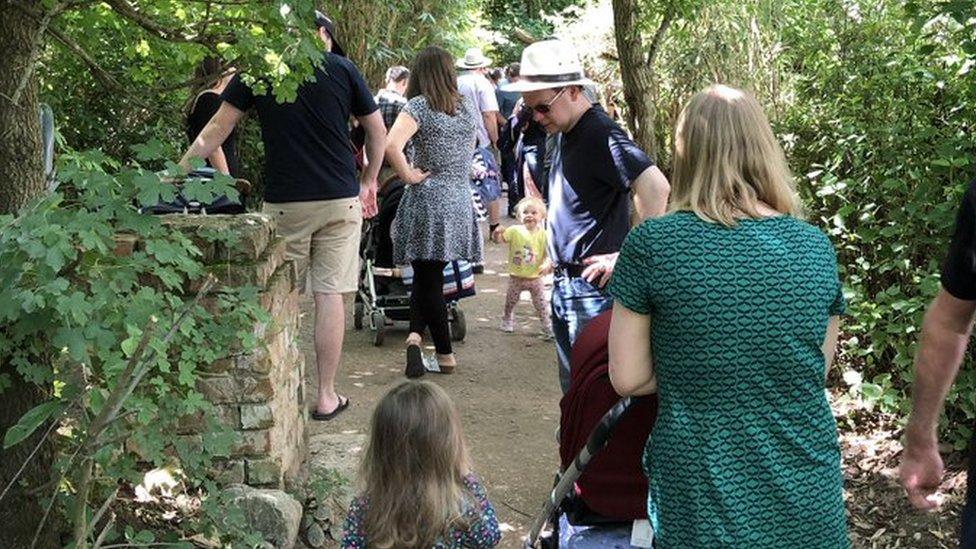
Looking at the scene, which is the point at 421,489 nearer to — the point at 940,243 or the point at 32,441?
the point at 32,441

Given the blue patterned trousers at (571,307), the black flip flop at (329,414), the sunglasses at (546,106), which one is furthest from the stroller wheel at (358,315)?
the sunglasses at (546,106)

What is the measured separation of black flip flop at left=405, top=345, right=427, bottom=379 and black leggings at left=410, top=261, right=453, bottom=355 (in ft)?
0.41

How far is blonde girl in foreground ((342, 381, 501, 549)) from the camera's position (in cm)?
299

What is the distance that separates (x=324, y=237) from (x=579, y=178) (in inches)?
74.7

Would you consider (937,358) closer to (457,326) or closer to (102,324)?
(102,324)

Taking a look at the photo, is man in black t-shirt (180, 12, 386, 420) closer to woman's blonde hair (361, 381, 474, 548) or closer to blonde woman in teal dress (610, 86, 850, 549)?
woman's blonde hair (361, 381, 474, 548)

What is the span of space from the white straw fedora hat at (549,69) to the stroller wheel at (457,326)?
12.2ft

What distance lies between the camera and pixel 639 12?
28.3 feet

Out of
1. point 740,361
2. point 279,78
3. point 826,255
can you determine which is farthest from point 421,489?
point 279,78

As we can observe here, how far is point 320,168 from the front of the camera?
5805 millimetres

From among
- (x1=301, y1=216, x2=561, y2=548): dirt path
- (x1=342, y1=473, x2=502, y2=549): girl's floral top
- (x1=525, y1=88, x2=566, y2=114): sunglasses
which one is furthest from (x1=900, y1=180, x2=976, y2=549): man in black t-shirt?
(x1=301, y1=216, x2=561, y2=548): dirt path

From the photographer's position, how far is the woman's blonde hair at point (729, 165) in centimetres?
270

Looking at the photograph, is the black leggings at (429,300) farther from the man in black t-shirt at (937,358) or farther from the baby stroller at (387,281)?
the man in black t-shirt at (937,358)

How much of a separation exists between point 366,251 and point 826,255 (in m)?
5.55
